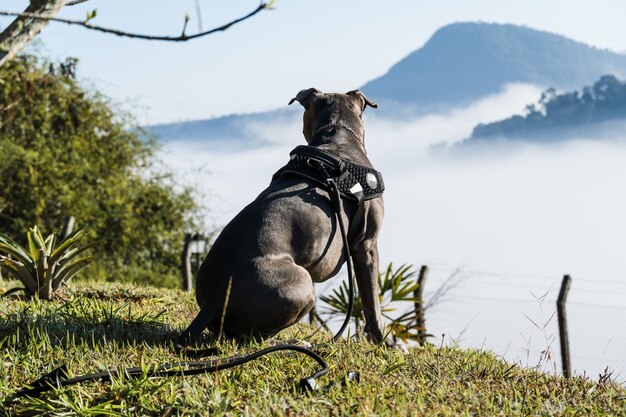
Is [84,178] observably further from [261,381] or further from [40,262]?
[261,381]

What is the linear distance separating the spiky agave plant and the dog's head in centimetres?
234

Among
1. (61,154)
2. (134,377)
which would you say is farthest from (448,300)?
(61,154)

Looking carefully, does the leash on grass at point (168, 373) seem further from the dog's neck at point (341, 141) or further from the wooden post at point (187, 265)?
the wooden post at point (187, 265)

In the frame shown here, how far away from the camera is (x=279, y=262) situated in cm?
456

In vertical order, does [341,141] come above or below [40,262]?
above

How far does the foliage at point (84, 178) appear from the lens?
14.4 meters

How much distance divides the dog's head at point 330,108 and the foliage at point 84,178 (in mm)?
9311

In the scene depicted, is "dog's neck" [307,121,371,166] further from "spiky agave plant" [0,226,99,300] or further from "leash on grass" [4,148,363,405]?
"spiky agave plant" [0,226,99,300]

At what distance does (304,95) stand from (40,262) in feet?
9.14

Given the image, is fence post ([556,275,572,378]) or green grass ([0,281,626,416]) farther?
fence post ([556,275,572,378])

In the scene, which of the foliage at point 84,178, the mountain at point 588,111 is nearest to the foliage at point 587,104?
the mountain at point 588,111

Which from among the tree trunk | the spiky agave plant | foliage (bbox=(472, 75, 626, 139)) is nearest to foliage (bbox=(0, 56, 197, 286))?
the spiky agave plant

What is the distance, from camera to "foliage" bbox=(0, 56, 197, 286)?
14.4 metres

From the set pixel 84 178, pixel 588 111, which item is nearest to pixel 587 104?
pixel 588 111
